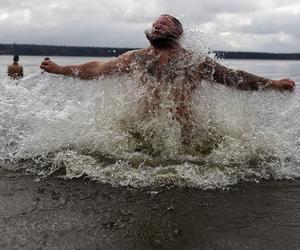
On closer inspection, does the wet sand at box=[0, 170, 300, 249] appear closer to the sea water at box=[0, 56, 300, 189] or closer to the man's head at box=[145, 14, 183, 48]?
the sea water at box=[0, 56, 300, 189]

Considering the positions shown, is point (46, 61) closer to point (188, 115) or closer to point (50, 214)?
point (188, 115)

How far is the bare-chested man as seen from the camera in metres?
5.98

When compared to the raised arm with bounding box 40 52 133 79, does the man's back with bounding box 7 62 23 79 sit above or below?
below

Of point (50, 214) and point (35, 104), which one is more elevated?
point (35, 104)

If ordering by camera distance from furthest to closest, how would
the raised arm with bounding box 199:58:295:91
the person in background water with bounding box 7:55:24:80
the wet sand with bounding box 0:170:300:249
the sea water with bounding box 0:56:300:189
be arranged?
1. the person in background water with bounding box 7:55:24:80
2. the raised arm with bounding box 199:58:295:91
3. the sea water with bounding box 0:56:300:189
4. the wet sand with bounding box 0:170:300:249

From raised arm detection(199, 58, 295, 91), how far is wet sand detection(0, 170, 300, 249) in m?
1.71

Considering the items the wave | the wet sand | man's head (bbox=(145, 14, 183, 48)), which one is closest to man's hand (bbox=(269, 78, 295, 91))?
the wave

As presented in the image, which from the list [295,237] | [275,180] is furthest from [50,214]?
[275,180]

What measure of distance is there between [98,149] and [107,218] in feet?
7.52

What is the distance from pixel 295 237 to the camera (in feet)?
11.6

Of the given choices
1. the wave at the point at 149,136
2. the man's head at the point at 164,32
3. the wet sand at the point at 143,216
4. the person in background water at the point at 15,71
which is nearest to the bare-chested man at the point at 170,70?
the man's head at the point at 164,32

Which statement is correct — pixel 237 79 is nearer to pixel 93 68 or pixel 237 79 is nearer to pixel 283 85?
pixel 283 85

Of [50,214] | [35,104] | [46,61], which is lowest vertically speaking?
[50,214]

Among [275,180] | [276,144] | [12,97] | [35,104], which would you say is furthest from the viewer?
[12,97]
